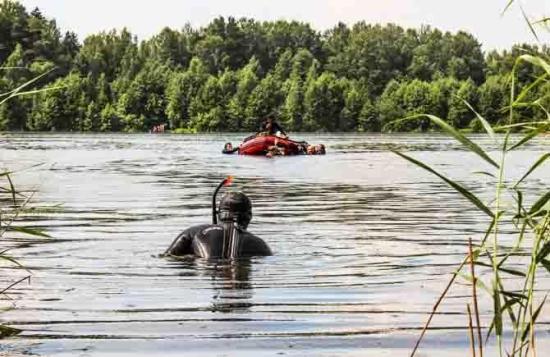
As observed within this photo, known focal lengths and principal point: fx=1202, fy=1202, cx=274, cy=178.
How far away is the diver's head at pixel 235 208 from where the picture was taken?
12.2 meters

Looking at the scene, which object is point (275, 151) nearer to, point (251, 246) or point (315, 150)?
point (315, 150)

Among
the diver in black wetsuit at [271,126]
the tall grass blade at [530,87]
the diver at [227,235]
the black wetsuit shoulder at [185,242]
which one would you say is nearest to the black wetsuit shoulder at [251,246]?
the diver at [227,235]

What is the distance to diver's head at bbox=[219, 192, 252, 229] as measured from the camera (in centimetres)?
1223

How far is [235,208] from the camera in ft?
40.2

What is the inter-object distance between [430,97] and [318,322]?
135 metres

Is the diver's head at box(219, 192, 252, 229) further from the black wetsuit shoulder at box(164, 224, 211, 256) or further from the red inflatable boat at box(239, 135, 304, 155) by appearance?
the red inflatable boat at box(239, 135, 304, 155)

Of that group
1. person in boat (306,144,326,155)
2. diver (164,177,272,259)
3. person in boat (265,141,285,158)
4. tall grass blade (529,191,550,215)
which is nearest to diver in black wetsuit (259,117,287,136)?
person in boat (265,141,285,158)

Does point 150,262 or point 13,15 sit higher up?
point 13,15

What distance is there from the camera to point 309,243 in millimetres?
15648

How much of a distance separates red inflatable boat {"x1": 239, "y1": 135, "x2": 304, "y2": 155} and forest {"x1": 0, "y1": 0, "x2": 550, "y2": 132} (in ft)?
217

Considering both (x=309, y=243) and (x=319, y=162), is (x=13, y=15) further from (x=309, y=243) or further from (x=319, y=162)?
(x=309, y=243)

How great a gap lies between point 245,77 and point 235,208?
5597 inches

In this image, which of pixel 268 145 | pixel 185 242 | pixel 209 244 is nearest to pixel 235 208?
pixel 209 244

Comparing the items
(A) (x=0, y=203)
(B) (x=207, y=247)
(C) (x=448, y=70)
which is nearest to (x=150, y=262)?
(B) (x=207, y=247)
